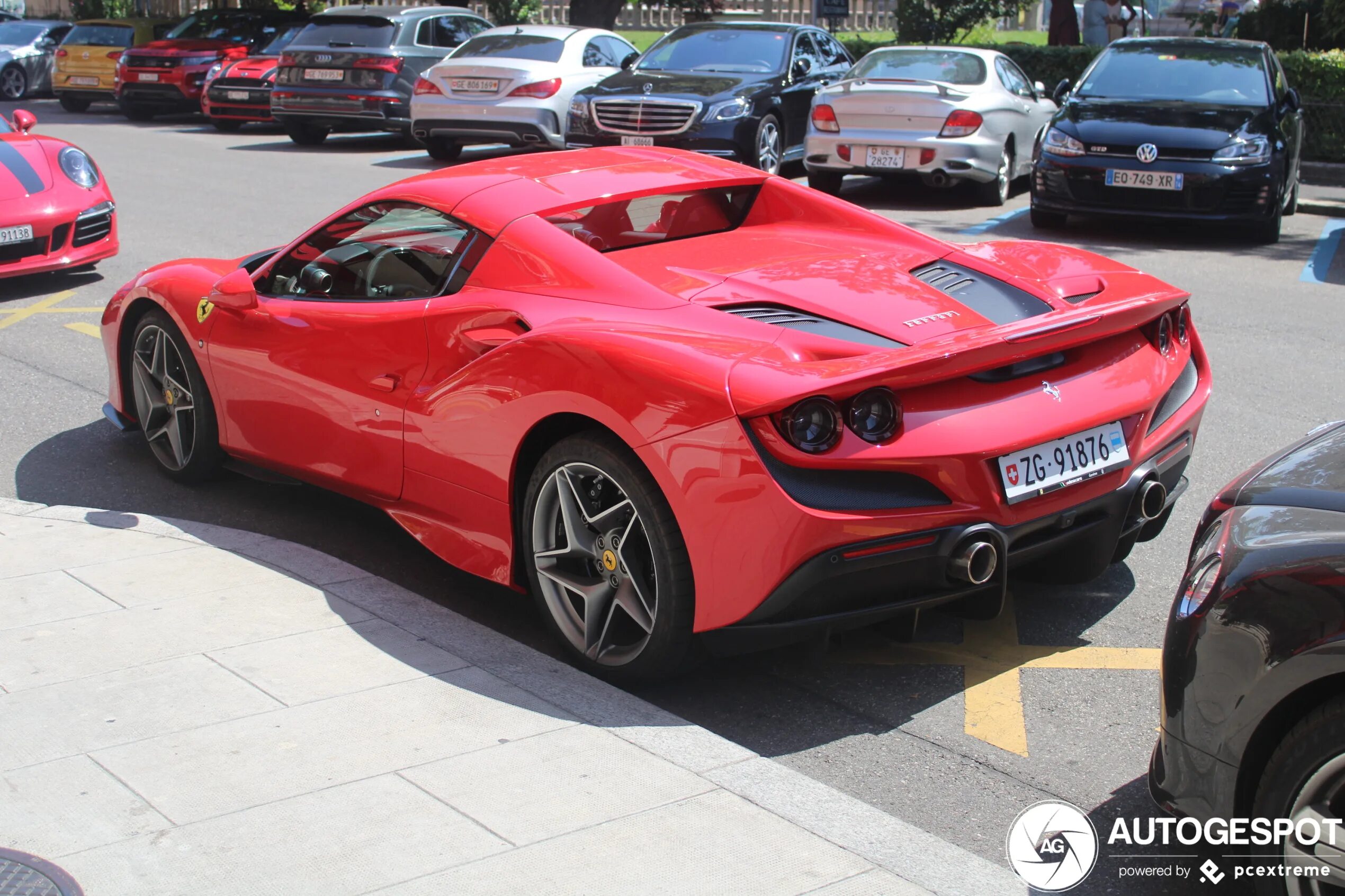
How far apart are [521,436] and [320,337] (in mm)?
1138

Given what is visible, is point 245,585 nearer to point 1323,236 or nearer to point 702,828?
point 702,828

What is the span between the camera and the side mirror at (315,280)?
4.93 meters

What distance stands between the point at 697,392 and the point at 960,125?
10.1 m

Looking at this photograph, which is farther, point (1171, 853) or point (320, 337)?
point (320, 337)

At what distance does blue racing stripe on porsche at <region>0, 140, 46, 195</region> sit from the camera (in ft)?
31.2

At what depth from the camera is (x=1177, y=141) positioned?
433 inches

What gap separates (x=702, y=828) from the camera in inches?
119

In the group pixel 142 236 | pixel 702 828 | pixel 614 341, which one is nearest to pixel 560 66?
pixel 142 236

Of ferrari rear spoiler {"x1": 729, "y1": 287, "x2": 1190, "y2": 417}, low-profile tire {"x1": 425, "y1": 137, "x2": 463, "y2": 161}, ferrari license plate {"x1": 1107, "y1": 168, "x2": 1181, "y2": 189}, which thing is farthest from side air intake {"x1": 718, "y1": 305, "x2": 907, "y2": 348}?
low-profile tire {"x1": 425, "y1": 137, "x2": 463, "y2": 161}

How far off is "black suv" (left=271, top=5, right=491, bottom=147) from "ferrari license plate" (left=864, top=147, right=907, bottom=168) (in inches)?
291

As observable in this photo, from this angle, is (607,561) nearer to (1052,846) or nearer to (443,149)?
(1052,846)

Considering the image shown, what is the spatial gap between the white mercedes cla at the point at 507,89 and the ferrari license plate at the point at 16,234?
24.7ft

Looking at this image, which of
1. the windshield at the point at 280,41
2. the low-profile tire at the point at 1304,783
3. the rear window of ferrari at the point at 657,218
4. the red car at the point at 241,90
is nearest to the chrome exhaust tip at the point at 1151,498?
the low-profile tire at the point at 1304,783

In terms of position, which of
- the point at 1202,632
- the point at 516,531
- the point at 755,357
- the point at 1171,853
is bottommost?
the point at 1171,853
